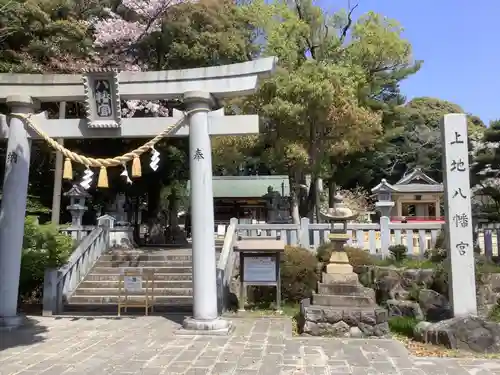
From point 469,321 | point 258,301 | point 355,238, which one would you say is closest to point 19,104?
point 258,301

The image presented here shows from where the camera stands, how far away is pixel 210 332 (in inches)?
328

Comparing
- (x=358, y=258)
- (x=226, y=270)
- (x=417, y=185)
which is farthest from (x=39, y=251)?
(x=417, y=185)

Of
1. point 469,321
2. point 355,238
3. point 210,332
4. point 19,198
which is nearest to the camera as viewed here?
point 469,321

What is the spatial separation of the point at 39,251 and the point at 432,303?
32.2 feet

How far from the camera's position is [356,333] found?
8320mm

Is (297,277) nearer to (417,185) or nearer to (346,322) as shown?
(346,322)

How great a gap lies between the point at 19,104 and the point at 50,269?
4393mm

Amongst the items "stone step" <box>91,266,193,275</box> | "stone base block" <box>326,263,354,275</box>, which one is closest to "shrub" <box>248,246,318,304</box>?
"stone base block" <box>326,263,354,275</box>

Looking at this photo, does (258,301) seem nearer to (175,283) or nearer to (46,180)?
(175,283)

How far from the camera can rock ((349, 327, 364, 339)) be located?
8.30 meters

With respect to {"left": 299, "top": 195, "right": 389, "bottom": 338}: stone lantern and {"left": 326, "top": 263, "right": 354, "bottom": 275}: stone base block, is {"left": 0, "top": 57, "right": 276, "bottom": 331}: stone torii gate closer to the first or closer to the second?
{"left": 299, "top": 195, "right": 389, "bottom": 338}: stone lantern

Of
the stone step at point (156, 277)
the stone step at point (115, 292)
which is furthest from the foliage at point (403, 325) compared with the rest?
the stone step at point (156, 277)

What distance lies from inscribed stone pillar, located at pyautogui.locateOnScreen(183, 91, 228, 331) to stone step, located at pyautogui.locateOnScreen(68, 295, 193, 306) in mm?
3862

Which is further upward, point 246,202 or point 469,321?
point 246,202
